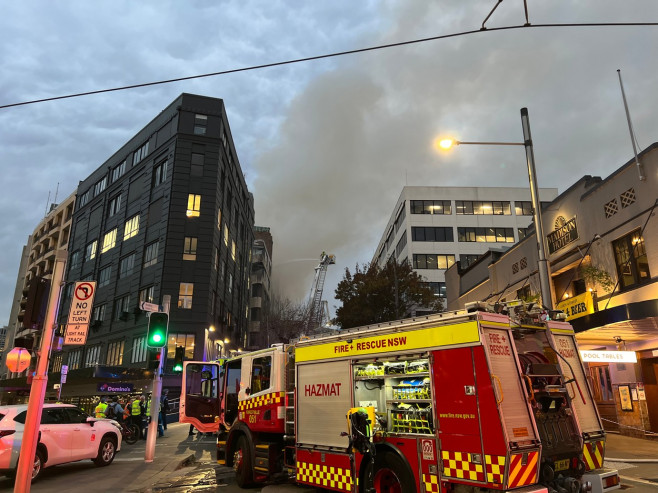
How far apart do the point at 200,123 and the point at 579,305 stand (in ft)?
119

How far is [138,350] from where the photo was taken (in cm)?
3881

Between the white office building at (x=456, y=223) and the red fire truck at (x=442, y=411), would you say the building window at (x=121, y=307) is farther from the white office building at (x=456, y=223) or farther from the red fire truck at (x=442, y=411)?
the red fire truck at (x=442, y=411)

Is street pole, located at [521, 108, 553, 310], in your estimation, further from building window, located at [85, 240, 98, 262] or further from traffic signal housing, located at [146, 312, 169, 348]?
building window, located at [85, 240, 98, 262]

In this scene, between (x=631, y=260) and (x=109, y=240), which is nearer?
(x=631, y=260)

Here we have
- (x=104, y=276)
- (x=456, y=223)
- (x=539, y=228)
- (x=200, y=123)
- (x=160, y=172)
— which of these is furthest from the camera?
A: (x=456, y=223)

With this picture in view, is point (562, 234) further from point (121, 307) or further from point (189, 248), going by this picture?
point (121, 307)

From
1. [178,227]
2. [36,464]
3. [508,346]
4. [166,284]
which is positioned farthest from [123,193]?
[508,346]

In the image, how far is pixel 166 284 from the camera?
1513 inches

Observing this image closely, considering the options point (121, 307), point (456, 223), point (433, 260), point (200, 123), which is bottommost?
point (121, 307)

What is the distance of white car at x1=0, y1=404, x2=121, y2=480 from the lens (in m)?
10.2

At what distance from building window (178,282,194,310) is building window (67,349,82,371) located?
1538cm

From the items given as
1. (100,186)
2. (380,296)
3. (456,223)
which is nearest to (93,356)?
(100,186)

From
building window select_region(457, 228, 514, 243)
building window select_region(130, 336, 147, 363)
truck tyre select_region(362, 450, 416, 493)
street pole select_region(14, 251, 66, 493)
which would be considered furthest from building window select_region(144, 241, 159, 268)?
truck tyre select_region(362, 450, 416, 493)

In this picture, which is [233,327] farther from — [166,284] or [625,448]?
[625,448]
